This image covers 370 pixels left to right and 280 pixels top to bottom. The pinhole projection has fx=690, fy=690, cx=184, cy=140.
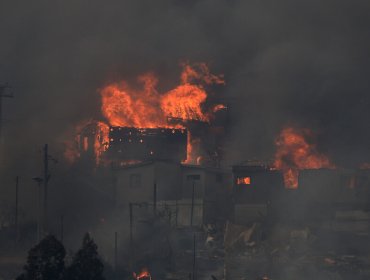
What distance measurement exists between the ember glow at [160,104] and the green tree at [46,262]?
48768 millimetres

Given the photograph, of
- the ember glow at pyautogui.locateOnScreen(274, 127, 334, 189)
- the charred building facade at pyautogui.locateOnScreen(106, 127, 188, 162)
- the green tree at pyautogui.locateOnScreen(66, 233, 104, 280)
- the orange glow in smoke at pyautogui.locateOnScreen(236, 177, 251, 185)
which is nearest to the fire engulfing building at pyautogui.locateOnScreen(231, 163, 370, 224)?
the orange glow in smoke at pyautogui.locateOnScreen(236, 177, 251, 185)

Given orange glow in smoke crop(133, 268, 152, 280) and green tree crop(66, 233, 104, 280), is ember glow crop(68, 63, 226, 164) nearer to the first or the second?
orange glow in smoke crop(133, 268, 152, 280)

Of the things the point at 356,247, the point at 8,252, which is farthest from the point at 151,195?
the point at 356,247

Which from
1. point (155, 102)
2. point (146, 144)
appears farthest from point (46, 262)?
point (155, 102)

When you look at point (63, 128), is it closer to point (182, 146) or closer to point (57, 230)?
point (182, 146)

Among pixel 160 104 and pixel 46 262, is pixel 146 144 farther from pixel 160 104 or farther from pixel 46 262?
pixel 46 262

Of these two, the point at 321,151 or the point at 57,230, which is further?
the point at 321,151

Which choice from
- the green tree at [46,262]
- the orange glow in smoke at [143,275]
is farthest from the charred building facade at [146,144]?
the green tree at [46,262]

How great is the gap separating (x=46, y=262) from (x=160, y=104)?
180ft

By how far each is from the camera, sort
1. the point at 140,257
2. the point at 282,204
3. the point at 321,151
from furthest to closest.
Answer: the point at 321,151
the point at 282,204
the point at 140,257

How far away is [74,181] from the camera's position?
205ft

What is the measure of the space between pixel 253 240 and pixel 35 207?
61.6 feet

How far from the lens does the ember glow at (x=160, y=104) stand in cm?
7244

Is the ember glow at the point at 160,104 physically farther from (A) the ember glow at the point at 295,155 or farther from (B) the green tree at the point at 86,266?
(B) the green tree at the point at 86,266
